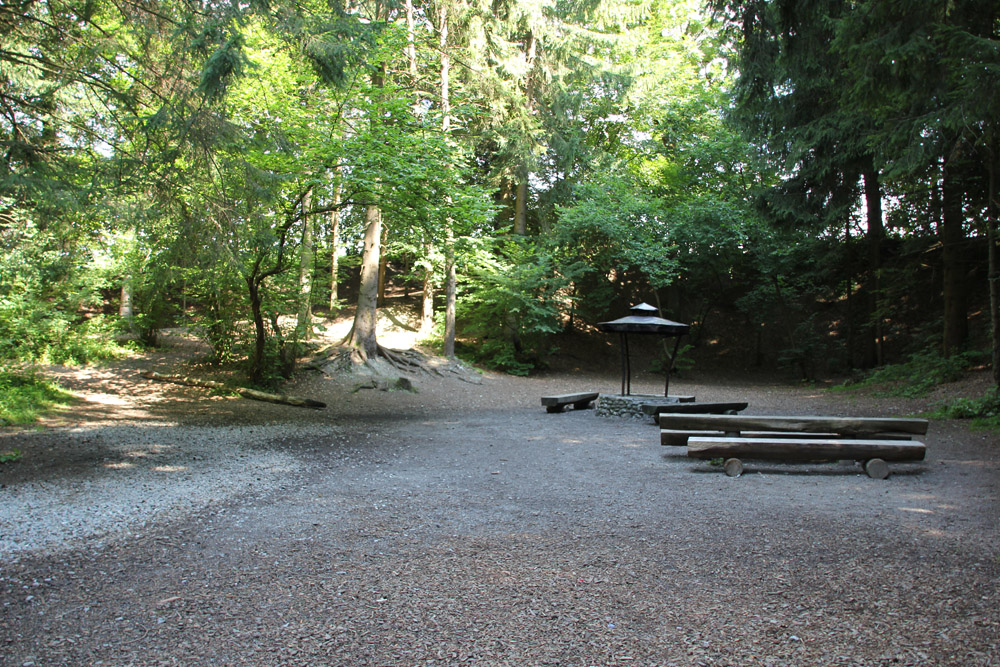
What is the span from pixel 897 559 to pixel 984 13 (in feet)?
20.6

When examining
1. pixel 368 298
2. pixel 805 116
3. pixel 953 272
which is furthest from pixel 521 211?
pixel 953 272

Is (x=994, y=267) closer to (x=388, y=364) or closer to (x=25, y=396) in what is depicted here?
(x=388, y=364)

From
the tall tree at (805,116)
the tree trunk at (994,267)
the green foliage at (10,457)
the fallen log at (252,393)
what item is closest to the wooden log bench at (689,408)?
the tree trunk at (994,267)

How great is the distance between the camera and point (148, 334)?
1612cm

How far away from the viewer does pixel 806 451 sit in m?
5.81

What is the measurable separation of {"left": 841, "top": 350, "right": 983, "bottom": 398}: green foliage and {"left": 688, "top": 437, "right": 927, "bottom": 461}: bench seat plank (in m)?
7.29

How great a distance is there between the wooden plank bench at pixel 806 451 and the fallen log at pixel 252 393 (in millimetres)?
7410

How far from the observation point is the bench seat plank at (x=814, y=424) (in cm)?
654

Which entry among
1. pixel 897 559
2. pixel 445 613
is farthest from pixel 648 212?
pixel 445 613

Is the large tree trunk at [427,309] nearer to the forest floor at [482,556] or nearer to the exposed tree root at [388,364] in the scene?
the exposed tree root at [388,364]

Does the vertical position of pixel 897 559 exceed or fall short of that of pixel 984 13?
it falls short

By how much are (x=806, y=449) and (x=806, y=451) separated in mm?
19

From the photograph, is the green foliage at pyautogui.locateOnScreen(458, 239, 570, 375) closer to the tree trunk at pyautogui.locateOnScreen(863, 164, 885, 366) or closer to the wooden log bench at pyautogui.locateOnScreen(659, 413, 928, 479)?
the tree trunk at pyautogui.locateOnScreen(863, 164, 885, 366)

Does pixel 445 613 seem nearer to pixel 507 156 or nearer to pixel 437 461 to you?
pixel 437 461
